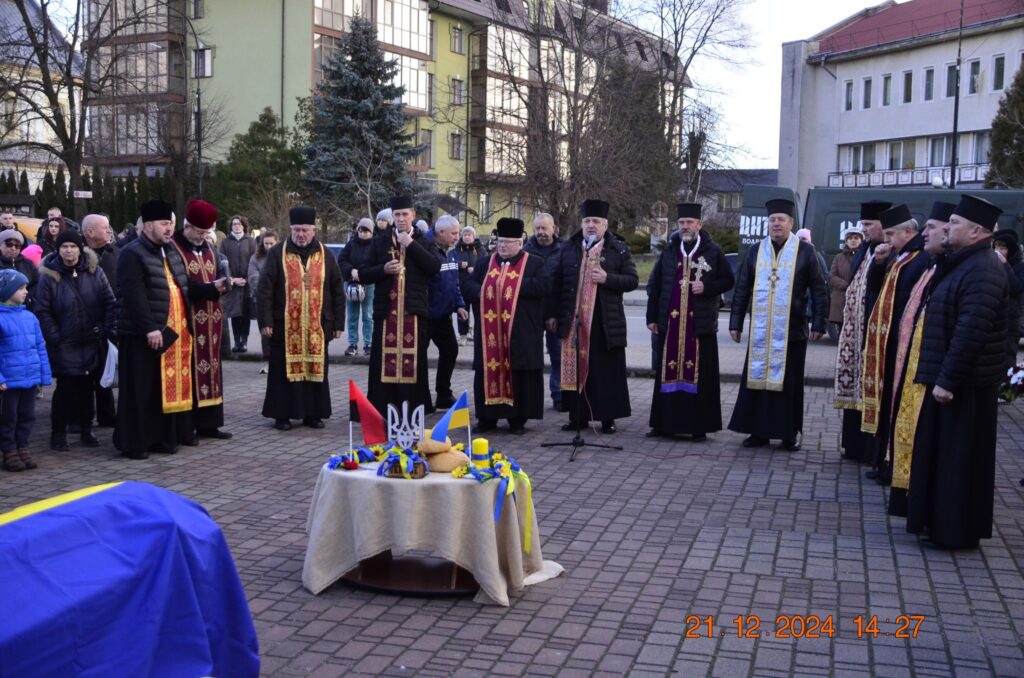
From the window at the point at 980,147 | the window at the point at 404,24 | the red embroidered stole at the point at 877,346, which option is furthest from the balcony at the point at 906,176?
the red embroidered stole at the point at 877,346

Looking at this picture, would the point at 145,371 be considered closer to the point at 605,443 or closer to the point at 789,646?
the point at 605,443

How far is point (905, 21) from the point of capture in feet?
192

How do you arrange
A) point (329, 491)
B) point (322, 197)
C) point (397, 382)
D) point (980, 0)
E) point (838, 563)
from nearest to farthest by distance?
point (329, 491)
point (838, 563)
point (397, 382)
point (322, 197)
point (980, 0)

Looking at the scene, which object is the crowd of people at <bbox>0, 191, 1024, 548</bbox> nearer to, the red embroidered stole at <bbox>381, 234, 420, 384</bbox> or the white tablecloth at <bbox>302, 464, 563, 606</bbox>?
the red embroidered stole at <bbox>381, 234, 420, 384</bbox>

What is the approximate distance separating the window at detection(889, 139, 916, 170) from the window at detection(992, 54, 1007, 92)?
6470 mm

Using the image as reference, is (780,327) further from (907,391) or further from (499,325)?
(907,391)

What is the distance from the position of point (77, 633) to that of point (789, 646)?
3.22m

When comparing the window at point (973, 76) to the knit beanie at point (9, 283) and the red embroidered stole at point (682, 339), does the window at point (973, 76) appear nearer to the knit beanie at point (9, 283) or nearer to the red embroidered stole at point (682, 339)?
the red embroidered stole at point (682, 339)

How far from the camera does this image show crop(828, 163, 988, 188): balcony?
53.8 meters

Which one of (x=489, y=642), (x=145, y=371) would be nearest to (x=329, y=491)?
(x=489, y=642)

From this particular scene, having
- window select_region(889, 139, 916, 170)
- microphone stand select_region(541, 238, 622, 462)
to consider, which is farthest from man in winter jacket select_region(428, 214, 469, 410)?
window select_region(889, 139, 916, 170)

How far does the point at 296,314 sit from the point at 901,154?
5404 cm

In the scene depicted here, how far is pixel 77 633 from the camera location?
335cm

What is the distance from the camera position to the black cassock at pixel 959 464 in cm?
668
